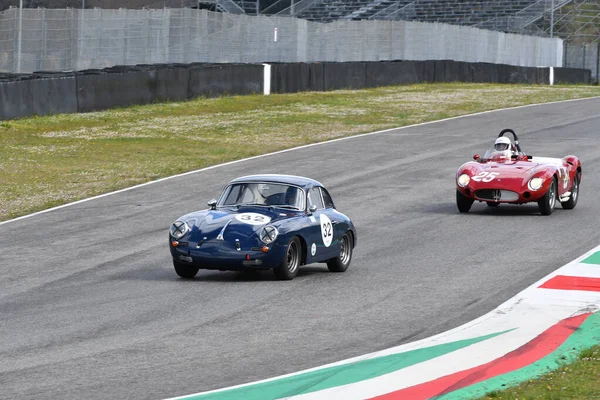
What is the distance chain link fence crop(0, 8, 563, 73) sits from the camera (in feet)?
129

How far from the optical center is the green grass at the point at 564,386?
7035 mm

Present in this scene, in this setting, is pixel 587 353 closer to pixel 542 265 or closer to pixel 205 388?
pixel 205 388

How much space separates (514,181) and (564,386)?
1062 cm

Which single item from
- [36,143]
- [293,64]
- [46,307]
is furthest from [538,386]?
[293,64]

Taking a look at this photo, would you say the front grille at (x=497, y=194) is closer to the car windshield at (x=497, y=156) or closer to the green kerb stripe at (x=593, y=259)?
the car windshield at (x=497, y=156)

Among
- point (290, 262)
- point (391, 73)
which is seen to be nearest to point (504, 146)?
point (290, 262)

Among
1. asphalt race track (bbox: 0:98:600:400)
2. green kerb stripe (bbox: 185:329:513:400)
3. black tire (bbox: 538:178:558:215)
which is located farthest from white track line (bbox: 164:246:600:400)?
black tire (bbox: 538:178:558:215)

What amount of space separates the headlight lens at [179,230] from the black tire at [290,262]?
3.60 feet

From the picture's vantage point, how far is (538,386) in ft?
24.2

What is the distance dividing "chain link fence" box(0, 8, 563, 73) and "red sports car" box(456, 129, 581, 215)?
910 inches

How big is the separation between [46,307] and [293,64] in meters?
29.2

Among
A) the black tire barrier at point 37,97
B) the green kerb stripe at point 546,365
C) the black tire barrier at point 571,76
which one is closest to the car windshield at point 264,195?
the green kerb stripe at point 546,365

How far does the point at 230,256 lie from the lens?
1201 centimetres

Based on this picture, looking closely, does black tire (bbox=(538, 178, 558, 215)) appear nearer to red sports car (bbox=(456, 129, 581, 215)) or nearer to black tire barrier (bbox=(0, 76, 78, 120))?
red sports car (bbox=(456, 129, 581, 215))
